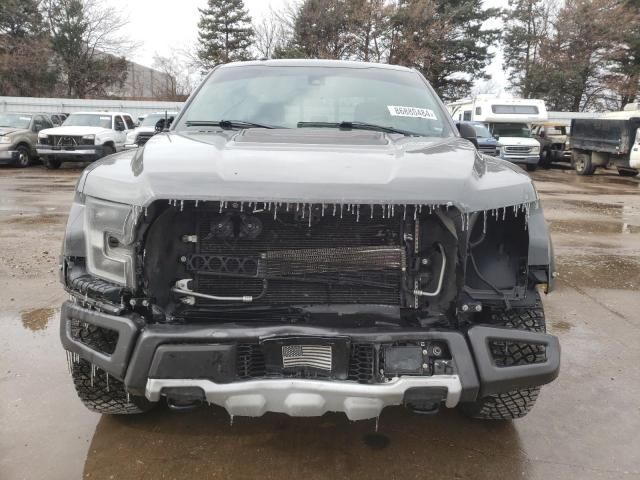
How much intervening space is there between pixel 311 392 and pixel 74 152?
1587 centimetres

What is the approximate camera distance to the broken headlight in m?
2.12

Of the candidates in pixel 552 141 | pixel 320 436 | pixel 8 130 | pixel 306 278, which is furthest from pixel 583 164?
pixel 306 278

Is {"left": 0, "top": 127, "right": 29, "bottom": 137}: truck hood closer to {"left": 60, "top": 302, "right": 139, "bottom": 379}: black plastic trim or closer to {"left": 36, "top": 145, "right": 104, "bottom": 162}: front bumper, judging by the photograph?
{"left": 36, "top": 145, "right": 104, "bottom": 162}: front bumper

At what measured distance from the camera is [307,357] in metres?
2.10

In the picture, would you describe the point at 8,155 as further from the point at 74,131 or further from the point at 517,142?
the point at 517,142

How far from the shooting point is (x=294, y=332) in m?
2.04

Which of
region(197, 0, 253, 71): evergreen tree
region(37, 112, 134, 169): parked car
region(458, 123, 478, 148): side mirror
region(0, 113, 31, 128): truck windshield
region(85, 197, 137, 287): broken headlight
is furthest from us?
region(197, 0, 253, 71): evergreen tree

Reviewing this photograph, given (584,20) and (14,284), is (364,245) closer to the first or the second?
(14,284)

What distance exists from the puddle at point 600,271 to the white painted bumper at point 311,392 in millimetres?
4156

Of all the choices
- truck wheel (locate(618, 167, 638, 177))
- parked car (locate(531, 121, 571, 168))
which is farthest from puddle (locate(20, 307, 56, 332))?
parked car (locate(531, 121, 571, 168))

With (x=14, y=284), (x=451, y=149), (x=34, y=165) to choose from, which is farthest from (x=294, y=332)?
(x=34, y=165)

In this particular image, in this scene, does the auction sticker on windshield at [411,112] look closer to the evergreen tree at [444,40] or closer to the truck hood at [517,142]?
the truck hood at [517,142]

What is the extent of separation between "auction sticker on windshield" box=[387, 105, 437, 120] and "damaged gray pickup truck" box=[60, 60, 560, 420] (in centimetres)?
77

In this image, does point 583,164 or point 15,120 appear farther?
point 583,164
